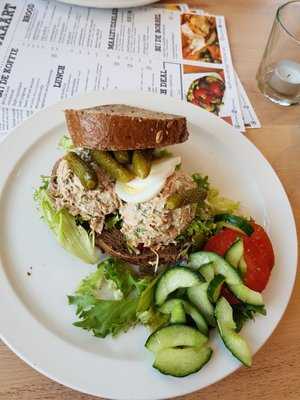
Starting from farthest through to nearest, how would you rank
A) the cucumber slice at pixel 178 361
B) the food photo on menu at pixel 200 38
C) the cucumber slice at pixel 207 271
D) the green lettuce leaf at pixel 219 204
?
1. the food photo on menu at pixel 200 38
2. the green lettuce leaf at pixel 219 204
3. the cucumber slice at pixel 207 271
4. the cucumber slice at pixel 178 361

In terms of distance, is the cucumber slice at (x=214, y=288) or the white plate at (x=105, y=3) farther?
the white plate at (x=105, y=3)

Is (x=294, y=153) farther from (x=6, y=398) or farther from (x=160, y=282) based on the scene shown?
(x=6, y=398)

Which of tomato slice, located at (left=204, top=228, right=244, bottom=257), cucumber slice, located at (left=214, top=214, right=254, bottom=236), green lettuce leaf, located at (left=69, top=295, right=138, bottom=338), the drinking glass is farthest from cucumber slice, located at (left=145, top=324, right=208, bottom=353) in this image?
the drinking glass

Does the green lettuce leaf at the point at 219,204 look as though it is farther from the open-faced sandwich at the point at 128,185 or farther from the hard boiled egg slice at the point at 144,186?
the hard boiled egg slice at the point at 144,186

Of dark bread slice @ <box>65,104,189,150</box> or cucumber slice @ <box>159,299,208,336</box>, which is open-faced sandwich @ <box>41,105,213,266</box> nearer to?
dark bread slice @ <box>65,104,189,150</box>

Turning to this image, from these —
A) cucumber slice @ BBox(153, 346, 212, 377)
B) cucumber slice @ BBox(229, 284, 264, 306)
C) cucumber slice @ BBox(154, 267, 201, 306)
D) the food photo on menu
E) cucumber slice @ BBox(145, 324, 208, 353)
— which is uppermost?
the food photo on menu

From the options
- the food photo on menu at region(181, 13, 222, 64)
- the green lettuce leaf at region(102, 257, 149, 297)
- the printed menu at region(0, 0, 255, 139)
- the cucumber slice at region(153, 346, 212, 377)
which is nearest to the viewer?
the cucumber slice at region(153, 346, 212, 377)

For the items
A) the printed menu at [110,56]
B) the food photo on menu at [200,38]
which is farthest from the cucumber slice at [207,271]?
the food photo on menu at [200,38]
